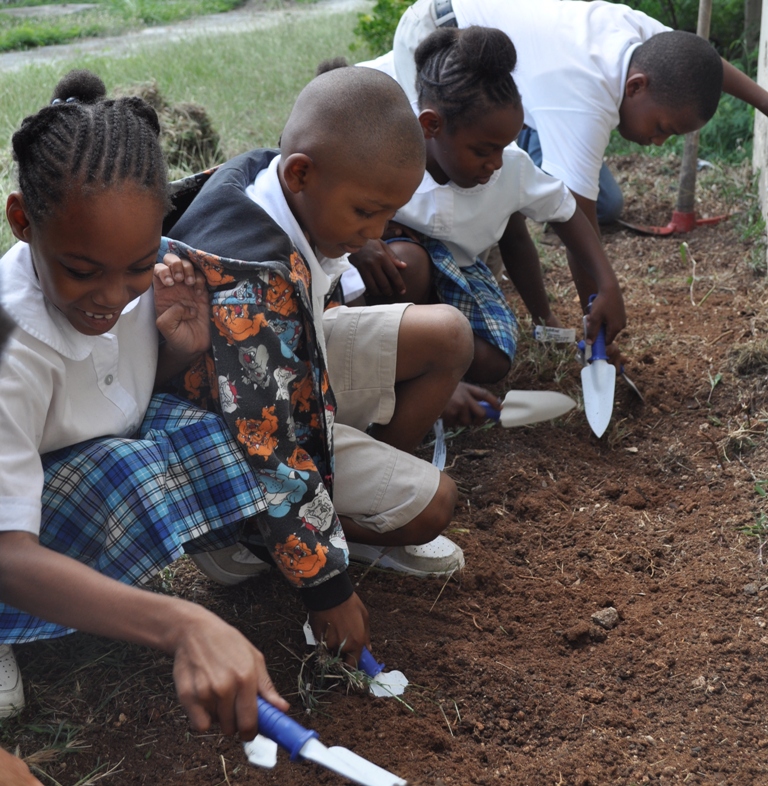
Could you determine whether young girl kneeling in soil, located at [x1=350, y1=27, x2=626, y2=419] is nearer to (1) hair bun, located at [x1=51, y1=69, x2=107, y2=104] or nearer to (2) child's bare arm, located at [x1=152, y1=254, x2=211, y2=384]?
(2) child's bare arm, located at [x1=152, y1=254, x2=211, y2=384]

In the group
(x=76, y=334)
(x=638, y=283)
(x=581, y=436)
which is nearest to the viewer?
(x=76, y=334)

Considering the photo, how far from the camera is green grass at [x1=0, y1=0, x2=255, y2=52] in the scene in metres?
8.39

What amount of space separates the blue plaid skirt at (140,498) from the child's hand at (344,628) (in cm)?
25

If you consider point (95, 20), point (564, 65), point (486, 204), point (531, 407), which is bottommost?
point (95, 20)

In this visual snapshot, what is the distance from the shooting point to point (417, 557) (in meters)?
2.04

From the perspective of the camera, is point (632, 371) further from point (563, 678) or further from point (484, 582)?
point (563, 678)

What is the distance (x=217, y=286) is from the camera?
5.44 feet

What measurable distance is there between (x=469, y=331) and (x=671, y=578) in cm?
74

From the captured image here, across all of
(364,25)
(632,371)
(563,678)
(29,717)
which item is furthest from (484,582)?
(364,25)

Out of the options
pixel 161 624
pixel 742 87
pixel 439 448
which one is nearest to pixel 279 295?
pixel 161 624

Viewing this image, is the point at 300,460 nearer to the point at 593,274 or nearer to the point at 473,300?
the point at 473,300

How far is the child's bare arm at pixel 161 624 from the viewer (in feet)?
3.63

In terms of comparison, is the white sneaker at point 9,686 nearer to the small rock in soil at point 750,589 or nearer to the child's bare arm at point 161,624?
the child's bare arm at point 161,624

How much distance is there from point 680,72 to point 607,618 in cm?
189
